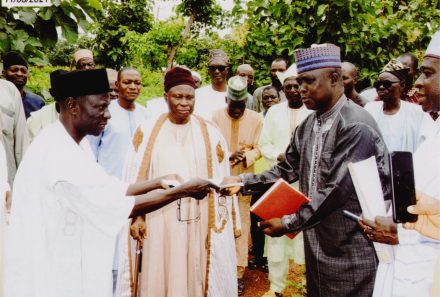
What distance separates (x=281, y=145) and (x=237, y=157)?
1.75 ft

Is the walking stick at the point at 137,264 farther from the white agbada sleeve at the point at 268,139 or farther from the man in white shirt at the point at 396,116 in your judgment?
the man in white shirt at the point at 396,116

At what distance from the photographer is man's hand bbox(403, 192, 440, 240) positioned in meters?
2.30

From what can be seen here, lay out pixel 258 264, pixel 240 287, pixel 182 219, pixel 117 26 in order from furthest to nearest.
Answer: pixel 117 26 → pixel 258 264 → pixel 240 287 → pixel 182 219

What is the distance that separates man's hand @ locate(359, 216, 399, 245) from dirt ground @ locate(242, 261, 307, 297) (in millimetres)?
2561

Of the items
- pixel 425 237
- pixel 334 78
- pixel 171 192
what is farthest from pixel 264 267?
pixel 425 237

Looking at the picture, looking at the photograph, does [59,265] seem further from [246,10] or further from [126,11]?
[126,11]

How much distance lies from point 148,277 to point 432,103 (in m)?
2.80

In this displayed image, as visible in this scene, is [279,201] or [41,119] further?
[41,119]

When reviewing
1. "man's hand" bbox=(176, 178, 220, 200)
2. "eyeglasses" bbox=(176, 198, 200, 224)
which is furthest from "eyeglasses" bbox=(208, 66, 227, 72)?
"man's hand" bbox=(176, 178, 220, 200)

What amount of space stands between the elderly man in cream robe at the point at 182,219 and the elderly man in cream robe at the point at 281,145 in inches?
32.8

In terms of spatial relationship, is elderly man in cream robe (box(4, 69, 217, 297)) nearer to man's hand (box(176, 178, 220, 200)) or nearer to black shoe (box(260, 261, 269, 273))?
man's hand (box(176, 178, 220, 200))

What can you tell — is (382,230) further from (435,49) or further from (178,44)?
(178,44)

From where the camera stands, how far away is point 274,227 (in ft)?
10.7

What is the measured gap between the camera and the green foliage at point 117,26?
15.0m
